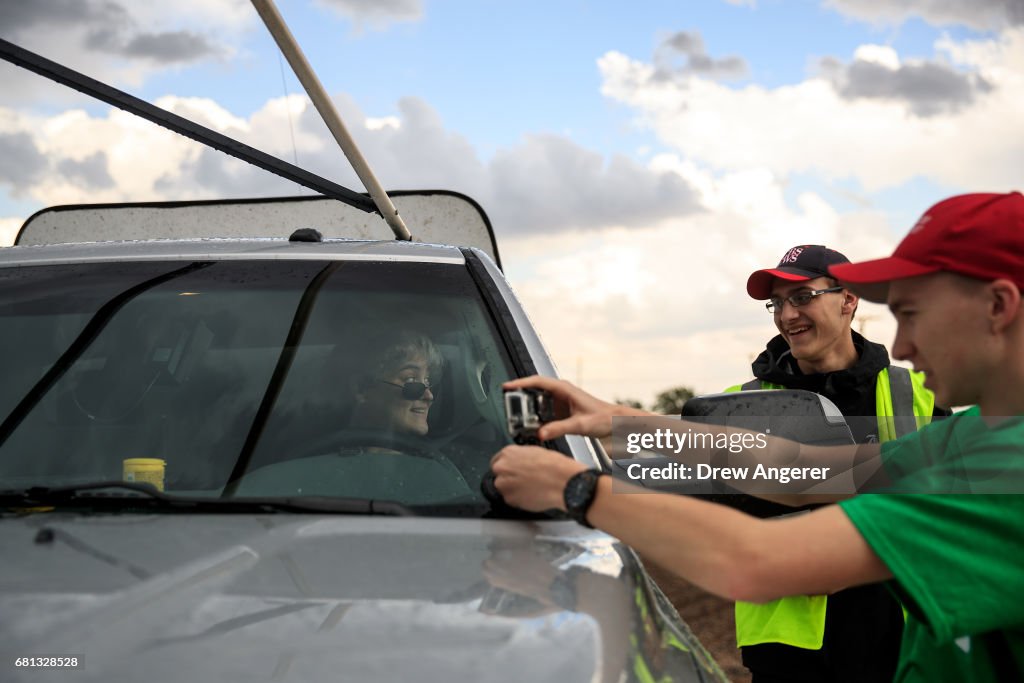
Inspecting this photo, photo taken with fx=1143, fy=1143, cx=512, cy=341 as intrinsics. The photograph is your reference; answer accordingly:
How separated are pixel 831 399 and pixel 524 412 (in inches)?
99.1

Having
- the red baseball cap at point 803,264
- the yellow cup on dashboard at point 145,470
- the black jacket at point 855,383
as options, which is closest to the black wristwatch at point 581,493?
the yellow cup on dashboard at point 145,470

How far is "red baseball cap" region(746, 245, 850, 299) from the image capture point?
14.7 feet

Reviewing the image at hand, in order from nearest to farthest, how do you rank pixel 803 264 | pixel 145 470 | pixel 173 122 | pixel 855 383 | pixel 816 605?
pixel 145 470, pixel 173 122, pixel 816 605, pixel 855 383, pixel 803 264

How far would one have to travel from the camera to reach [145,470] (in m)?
2.40

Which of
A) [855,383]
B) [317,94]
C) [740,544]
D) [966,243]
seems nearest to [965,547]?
[740,544]

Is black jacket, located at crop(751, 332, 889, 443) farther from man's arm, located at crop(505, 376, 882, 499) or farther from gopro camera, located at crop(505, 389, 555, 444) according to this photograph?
gopro camera, located at crop(505, 389, 555, 444)

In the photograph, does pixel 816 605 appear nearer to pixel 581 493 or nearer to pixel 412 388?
pixel 412 388

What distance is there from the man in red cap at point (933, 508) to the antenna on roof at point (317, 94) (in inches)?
62.2

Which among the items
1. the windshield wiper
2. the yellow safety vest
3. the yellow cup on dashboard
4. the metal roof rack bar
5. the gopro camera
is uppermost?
the metal roof rack bar

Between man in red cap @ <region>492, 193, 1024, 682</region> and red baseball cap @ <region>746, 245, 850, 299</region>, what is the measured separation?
2.40 metres

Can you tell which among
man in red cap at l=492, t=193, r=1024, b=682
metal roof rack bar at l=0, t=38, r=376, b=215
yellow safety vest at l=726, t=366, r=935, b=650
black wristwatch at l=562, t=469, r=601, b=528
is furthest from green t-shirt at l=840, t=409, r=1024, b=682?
metal roof rack bar at l=0, t=38, r=376, b=215

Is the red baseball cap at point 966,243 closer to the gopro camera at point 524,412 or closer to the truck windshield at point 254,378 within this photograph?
the gopro camera at point 524,412

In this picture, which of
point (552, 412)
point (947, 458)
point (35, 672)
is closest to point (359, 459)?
point (552, 412)

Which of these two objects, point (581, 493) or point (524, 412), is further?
point (524, 412)
